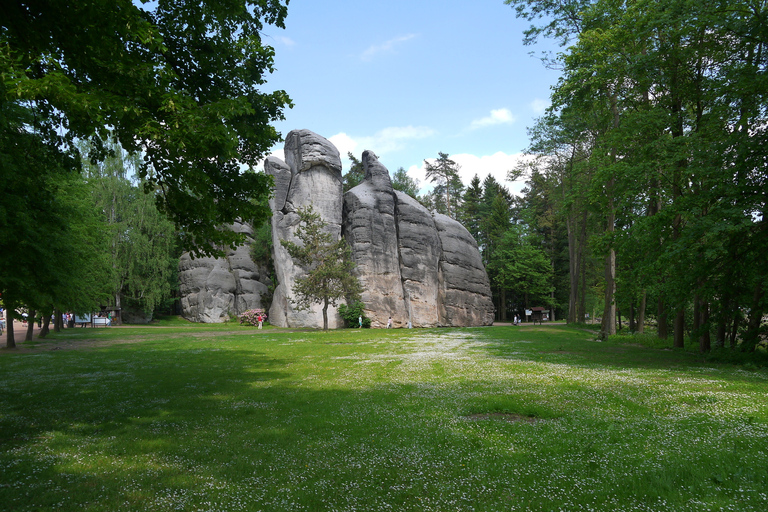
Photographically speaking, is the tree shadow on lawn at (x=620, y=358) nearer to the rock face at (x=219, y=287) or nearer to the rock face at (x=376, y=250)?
the rock face at (x=376, y=250)

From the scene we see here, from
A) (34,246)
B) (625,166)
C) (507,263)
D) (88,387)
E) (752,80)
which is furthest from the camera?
(507,263)

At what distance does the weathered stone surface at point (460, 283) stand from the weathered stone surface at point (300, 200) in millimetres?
12428

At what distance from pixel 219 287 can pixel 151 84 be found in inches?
1940

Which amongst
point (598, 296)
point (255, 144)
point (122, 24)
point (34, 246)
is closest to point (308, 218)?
point (255, 144)

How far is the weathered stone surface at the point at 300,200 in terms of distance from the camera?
145 ft

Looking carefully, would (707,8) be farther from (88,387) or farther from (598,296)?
(598,296)

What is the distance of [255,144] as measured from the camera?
40.7ft

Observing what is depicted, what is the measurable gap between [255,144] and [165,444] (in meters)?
8.10

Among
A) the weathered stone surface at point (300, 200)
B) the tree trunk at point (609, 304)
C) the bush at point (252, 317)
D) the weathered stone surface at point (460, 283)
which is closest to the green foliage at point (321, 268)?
the weathered stone surface at point (300, 200)

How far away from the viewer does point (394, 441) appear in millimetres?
6965

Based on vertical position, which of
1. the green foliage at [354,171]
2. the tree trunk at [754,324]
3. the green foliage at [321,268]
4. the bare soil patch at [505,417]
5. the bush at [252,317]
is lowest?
the bush at [252,317]

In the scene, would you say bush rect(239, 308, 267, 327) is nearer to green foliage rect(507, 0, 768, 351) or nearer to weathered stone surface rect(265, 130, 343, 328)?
weathered stone surface rect(265, 130, 343, 328)

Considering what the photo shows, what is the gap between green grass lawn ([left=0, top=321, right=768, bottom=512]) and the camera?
5.04 meters

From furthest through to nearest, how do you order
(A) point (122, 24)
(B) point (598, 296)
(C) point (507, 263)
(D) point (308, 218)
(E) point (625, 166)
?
(C) point (507, 263) < (B) point (598, 296) < (D) point (308, 218) < (E) point (625, 166) < (A) point (122, 24)
